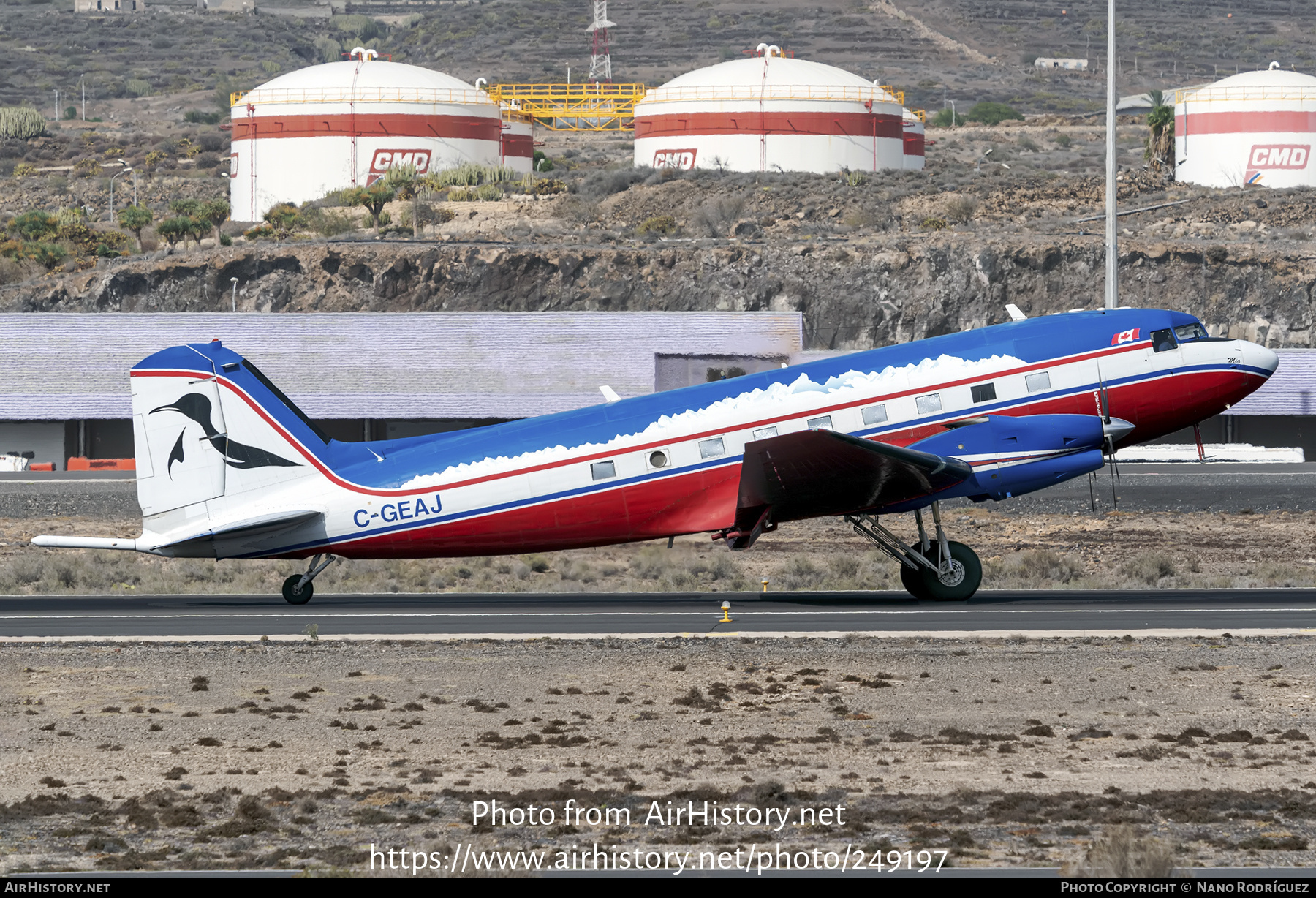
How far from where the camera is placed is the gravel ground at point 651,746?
1325cm

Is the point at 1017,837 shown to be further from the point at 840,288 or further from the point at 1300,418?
the point at 840,288

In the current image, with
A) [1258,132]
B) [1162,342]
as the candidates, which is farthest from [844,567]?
[1258,132]

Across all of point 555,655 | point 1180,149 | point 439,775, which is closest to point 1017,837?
point 439,775

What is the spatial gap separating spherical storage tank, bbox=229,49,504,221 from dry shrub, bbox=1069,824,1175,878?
99.7 metres

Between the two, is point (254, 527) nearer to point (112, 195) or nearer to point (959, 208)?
point (959, 208)

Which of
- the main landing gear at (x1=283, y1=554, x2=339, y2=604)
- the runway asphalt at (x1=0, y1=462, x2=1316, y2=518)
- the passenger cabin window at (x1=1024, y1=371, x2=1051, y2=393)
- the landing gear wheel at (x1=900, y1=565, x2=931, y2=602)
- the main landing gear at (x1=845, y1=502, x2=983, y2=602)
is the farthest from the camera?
the runway asphalt at (x1=0, y1=462, x2=1316, y2=518)

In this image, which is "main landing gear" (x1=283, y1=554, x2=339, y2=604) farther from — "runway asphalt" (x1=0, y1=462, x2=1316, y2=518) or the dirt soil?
"runway asphalt" (x1=0, y1=462, x2=1316, y2=518)

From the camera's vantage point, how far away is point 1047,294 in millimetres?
89625

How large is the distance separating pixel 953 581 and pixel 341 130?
8373 cm

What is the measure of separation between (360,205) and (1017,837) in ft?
311

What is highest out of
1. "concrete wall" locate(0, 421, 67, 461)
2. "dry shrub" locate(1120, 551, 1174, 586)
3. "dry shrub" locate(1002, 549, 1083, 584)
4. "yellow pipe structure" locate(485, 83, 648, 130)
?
"yellow pipe structure" locate(485, 83, 648, 130)

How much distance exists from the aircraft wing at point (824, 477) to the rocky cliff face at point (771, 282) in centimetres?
5987

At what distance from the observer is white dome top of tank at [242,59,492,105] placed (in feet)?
345

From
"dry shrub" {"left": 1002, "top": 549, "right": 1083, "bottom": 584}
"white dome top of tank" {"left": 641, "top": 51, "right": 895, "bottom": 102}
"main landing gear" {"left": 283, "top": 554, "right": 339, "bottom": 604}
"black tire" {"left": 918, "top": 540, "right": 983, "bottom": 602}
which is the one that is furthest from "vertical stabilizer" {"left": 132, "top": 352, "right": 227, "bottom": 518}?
"white dome top of tank" {"left": 641, "top": 51, "right": 895, "bottom": 102}
